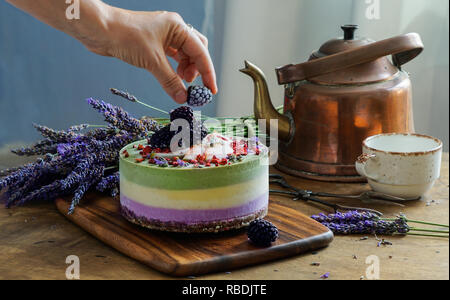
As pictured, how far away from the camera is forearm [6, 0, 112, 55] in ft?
3.37

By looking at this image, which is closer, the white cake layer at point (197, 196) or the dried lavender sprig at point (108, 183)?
the white cake layer at point (197, 196)

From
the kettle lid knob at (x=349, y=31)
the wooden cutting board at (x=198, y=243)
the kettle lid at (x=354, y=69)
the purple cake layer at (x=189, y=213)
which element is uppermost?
the kettle lid knob at (x=349, y=31)

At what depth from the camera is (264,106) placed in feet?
4.53

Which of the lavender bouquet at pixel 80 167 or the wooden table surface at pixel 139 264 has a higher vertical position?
the lavender bouquet at pixel 80 167

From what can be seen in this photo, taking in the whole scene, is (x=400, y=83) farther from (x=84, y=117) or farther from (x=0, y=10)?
(x=0, y=10)

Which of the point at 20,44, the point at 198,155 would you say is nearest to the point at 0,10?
the point at 20,44

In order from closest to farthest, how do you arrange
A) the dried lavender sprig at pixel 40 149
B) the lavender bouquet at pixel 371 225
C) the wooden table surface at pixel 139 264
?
the wooden table surface at pixel 139 264
the lavender bouquet at pixel 371 225
the dried lavender sprig at pixel 40 149

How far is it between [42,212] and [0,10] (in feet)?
4.71

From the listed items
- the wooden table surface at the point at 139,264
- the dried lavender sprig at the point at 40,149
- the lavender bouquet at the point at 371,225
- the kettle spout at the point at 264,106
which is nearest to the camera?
the wooden table surface at the point at 139,264

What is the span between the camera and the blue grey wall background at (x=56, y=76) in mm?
2275

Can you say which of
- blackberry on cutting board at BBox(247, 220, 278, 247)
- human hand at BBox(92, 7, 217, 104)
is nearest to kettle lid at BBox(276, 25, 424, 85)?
human hand at BBox(92, 7, 217, 104)

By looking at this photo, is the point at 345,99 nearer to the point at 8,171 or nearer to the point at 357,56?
the point at 357,56

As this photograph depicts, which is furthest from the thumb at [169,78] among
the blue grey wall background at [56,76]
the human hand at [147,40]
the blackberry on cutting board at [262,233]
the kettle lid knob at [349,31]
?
the blue grey wall background at [56,76]

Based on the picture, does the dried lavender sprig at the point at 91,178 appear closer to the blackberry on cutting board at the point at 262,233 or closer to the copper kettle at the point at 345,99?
the blackberry on cutting board at the point at 262,233
